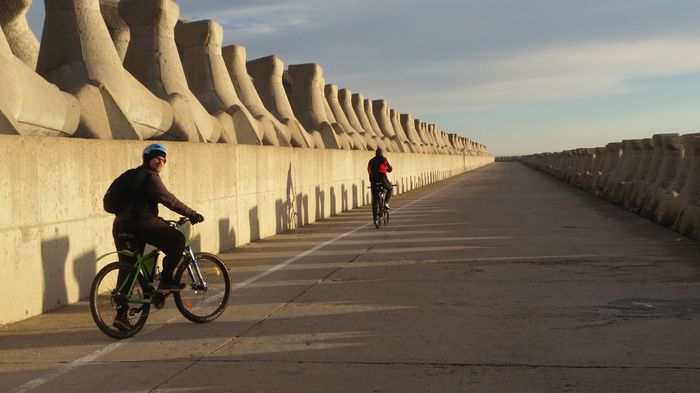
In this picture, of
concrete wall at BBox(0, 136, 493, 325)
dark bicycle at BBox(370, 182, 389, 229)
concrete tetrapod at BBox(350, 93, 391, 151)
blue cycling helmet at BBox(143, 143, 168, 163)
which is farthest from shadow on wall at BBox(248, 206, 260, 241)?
concrete tetrapod at BBox(350, 93, 391, 151)

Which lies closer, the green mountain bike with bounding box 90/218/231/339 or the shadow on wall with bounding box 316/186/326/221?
the green mountain bike with bounding box 90/218/231/339

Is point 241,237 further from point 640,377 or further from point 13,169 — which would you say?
point 640,377

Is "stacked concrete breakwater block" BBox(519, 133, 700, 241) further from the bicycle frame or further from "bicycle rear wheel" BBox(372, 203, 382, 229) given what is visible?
the bicycle frame

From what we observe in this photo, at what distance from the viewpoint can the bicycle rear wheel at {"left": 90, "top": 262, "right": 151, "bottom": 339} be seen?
301 inches

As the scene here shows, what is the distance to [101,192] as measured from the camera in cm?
1045

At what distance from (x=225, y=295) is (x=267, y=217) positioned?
9479 millimetres

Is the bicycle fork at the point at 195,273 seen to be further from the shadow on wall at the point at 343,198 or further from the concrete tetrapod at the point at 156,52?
the shadow on wall at the point at 343,198

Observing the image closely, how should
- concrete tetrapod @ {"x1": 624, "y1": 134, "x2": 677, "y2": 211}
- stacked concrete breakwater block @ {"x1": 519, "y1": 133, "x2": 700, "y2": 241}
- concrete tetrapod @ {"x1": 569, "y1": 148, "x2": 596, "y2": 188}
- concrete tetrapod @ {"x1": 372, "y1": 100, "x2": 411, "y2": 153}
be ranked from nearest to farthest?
stacked concrete breakwater block @ {"x1": 519, "y1": 133, "x2": 700, "y2": 241} → concrete tetrapod @ {"x1": 624, "y1": 134, "x2": 677, "y2": 211} → concrete tetrapod @ {"x1": 569, "y1": 148, "x2": 596, "y2": 188} → concrete tetrapod @ {"x1": 372, "y1": 100, "x2": 411, "y2": 153}

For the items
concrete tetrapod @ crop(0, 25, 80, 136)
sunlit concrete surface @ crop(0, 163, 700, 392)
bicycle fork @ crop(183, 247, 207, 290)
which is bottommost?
sunlit concrete surface @ crop(0, 163, 700, 392)

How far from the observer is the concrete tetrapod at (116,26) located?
18.0 meters

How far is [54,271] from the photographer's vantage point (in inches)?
365

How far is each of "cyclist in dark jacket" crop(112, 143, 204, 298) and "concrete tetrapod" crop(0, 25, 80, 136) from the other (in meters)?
2.31

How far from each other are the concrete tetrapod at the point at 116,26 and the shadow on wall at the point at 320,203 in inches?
266

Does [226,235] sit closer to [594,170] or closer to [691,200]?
[691,200]
